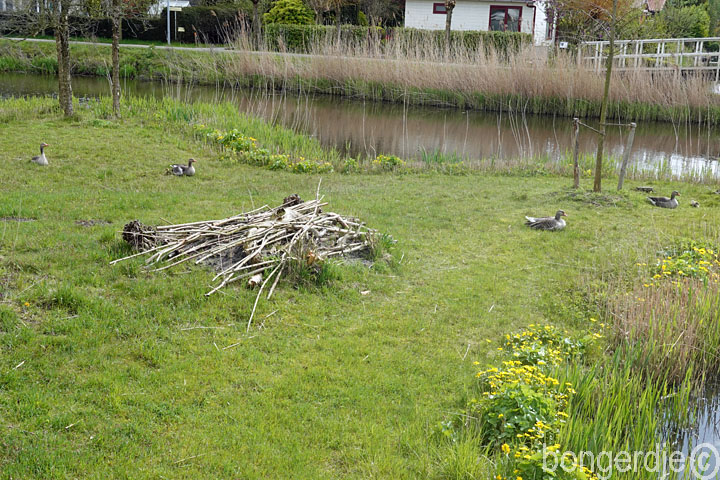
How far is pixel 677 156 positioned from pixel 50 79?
21.0 meters

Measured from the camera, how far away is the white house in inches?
1587

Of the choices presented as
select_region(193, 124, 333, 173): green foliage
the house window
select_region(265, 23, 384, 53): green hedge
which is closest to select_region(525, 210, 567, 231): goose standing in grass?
select_region(193, 124, 333, 173): green foliage

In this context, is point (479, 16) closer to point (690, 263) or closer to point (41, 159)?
point (41, 159)

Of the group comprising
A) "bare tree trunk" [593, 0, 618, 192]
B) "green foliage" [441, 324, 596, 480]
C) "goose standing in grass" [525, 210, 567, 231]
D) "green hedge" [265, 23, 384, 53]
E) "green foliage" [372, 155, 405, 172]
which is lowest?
"green foliage" [441, 324, 596, 480]

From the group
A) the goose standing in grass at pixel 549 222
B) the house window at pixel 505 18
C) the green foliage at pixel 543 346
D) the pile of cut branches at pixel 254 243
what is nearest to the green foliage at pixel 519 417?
the green foliage at pixel 543 346

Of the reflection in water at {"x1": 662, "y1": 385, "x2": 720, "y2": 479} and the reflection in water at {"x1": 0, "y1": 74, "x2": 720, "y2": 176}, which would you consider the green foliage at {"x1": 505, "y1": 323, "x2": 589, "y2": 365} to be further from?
the reflection in water at {"x1": 0, "y1": 74, "x2": 720, "y2": 176}

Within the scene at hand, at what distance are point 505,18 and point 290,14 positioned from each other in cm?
1356

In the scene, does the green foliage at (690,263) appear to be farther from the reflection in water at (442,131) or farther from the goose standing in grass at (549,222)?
the reflection in water at (442,131)

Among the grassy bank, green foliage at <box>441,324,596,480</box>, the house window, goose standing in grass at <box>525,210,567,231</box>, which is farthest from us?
the house window

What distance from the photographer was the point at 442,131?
18.7 m

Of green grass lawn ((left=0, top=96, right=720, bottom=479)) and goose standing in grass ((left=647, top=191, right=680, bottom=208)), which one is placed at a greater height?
goose standing in grass ((left=647, top=191, right=680, bottom=208))

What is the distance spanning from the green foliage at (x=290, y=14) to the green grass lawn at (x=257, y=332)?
2869 centimetres

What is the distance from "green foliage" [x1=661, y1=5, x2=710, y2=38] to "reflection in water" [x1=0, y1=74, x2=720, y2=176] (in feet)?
57.8

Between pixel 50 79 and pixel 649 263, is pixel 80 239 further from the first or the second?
pixel 50 79
